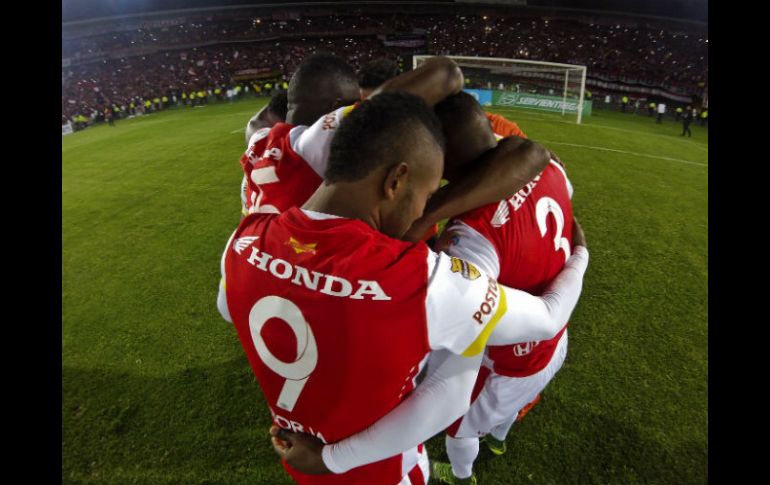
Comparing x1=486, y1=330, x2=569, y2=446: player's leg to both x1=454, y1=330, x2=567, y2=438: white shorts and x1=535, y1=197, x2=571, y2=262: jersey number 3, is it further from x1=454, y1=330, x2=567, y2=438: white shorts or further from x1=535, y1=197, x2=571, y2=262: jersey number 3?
x1=535, y1=197, x2=571, y2=262: jersey number 3

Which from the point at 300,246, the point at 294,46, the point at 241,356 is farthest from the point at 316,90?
the point at 294,46

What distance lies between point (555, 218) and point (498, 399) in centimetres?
102

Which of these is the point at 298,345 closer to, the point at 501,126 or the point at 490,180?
the point at 490,180

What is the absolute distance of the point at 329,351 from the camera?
109 centimetres

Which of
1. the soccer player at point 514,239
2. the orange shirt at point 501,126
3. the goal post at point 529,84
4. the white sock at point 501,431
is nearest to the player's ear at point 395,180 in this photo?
the soccer player at point 514,239

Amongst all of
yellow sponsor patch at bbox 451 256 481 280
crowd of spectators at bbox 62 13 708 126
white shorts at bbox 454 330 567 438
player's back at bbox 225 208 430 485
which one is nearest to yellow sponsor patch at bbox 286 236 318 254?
player's back at bbox 225 208 430 485

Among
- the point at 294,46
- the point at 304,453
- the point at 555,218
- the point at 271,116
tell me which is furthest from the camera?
the point at 294,46

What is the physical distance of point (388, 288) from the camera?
41.5 inches

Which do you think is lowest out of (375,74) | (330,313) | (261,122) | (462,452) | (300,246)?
(462,452)

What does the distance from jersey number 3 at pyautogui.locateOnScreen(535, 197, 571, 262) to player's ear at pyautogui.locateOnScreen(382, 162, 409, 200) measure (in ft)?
2.68

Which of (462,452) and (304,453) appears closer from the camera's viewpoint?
(304,453)

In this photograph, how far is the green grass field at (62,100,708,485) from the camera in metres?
3.12

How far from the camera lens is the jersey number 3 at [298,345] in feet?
3.64

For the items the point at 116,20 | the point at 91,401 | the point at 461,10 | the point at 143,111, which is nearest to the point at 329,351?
the point at 91,401
